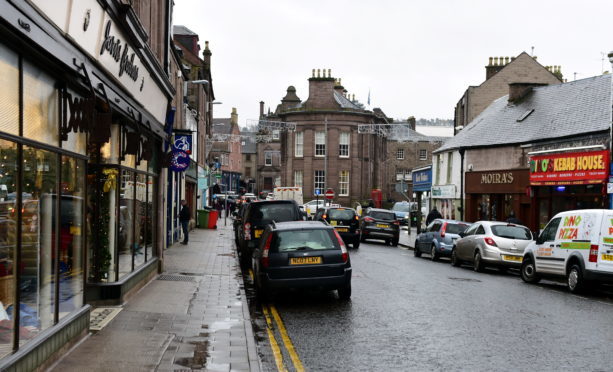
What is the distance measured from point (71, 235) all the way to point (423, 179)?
136 ft

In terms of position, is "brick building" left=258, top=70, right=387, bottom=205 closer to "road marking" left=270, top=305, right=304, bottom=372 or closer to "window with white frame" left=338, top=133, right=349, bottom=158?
"window with white frame" left=338, top=133, right=349, bottom=158

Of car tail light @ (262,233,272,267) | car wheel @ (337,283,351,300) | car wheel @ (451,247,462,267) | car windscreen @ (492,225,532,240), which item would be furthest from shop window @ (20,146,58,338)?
car wheel @ (451,247,462,267)

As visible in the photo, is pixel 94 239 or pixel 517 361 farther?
pixel 94 239

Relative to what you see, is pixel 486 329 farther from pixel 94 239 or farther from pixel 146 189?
pixel 146 189

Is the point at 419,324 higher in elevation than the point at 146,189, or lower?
lower

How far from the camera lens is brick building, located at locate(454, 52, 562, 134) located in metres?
49.1

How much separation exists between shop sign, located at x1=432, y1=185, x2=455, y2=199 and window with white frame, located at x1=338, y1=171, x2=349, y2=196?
2242 centimetres

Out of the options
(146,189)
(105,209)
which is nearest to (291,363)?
(105,209)

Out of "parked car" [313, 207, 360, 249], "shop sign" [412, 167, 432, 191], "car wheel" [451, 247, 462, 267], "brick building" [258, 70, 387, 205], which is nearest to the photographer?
"car wheel" [451, 247, 462, 267]

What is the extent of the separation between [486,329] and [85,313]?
5.92 metres

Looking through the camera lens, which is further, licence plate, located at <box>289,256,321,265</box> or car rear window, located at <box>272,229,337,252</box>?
car rear window, located at <box>272,229,337,252</box>

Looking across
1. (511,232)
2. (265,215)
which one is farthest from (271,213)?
(511,232)

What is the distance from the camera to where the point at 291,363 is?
8656 mm

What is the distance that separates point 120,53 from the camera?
1178 cm
